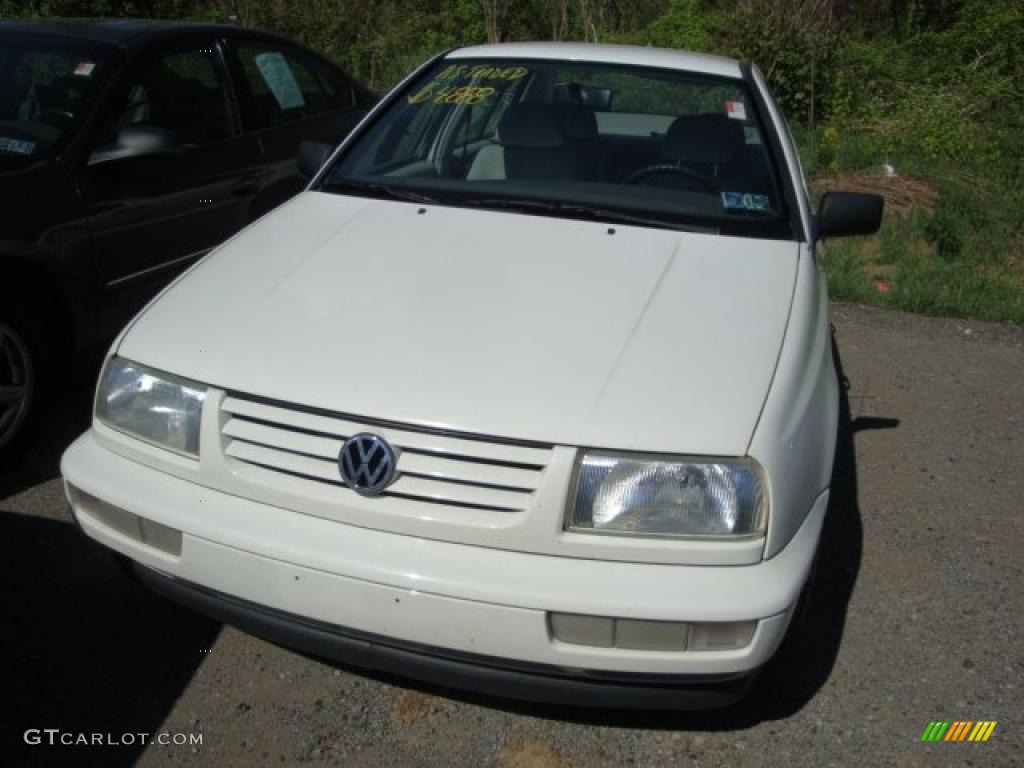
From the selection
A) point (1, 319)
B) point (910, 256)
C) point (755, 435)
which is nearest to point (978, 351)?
point (910, 256)

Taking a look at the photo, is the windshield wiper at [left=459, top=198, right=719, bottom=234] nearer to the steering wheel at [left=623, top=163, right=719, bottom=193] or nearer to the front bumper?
the steering wheel at [left=623, top=163, right=719, bottom=193]

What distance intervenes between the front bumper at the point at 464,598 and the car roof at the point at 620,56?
2.19m

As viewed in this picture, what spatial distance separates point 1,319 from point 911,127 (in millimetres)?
7977

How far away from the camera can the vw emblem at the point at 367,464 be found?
7.77 feet

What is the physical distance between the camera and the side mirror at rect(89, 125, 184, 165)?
4.22 m

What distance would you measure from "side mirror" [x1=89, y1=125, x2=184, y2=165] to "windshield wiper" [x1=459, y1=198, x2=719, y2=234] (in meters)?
1.48

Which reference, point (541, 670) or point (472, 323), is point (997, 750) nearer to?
point (541, 670)

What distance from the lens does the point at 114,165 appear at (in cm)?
426

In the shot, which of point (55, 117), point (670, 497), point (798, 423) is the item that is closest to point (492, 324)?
point (670, 497)

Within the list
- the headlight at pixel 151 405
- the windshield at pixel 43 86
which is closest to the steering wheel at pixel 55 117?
the windshield at pixel 43 86

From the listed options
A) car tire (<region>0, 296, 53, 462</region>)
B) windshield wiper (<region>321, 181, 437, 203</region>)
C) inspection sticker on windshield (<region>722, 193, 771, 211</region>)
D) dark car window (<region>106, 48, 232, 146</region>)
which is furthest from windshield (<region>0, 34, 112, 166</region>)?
inspection sticker on windshield (<region>722, 193, 771, 211</region>)

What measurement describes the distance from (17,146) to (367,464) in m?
2.57

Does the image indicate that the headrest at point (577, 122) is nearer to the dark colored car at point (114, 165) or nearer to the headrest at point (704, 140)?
the headrest at point (704, 140)

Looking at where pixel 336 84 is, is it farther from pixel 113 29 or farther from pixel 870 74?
pixel 870 74
